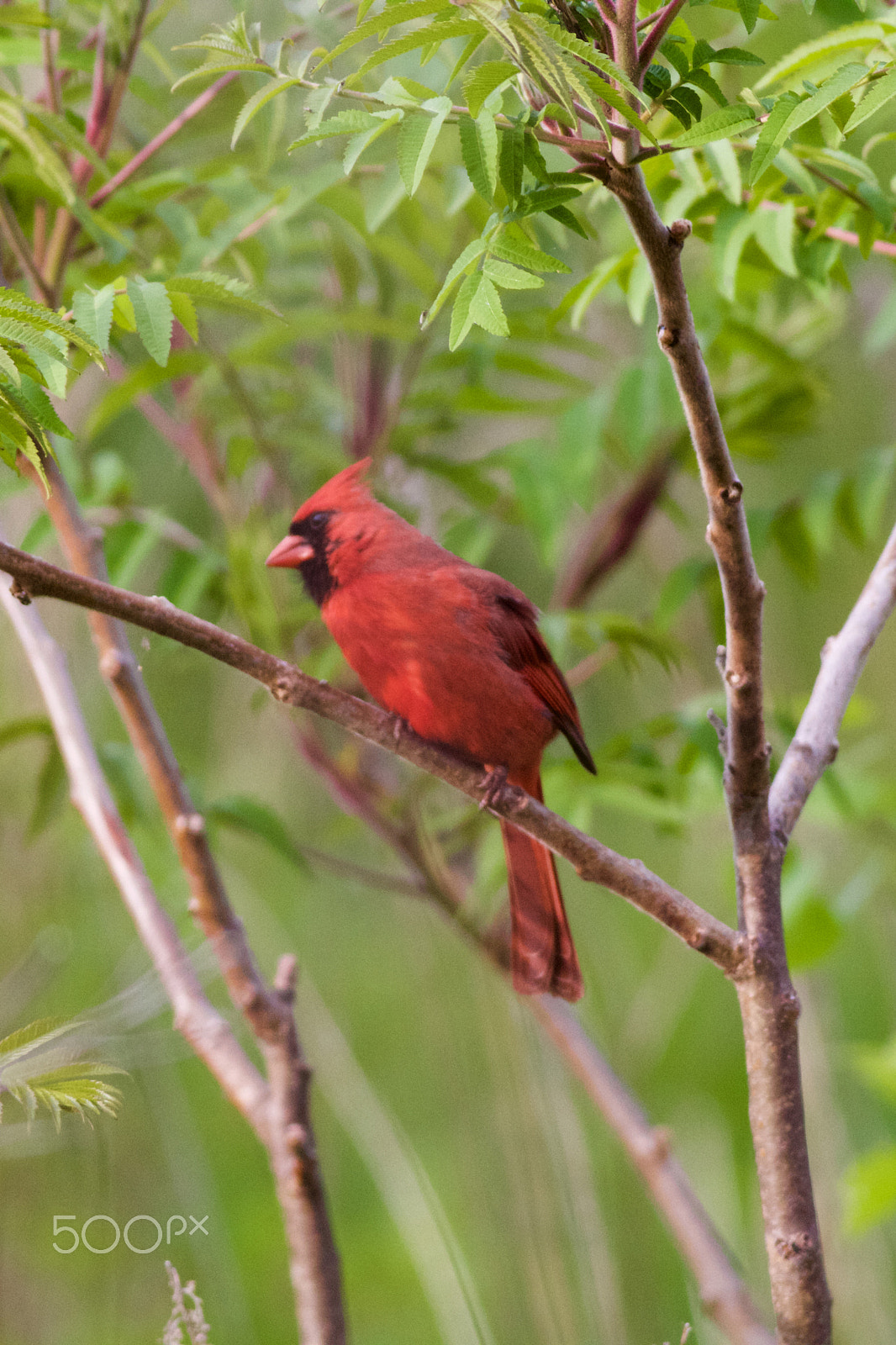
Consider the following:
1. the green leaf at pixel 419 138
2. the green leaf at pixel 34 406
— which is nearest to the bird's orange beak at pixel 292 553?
the green leaf at pixel 34 406

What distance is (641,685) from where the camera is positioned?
2670 mm

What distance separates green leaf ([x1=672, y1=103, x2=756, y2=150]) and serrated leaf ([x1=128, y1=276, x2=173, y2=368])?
1.32 ft

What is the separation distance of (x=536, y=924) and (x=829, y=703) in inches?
18.0

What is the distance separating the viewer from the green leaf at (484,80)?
2.48 ft

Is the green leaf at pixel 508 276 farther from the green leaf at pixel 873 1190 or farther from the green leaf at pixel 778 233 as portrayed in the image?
the green leaf at pixel 873 1190

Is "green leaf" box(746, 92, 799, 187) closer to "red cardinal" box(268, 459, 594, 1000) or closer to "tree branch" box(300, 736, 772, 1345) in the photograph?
"red cardinal" box(268, 459, 594, 1000)

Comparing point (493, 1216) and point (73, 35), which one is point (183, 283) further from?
point (493, 1216)

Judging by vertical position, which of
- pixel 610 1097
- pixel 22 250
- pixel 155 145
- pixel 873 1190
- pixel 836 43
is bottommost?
pixel 873 1190

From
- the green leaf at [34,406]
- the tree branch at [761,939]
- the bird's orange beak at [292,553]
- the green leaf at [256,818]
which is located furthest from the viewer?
the green leaf at [256,818]

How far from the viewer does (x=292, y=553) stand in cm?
152

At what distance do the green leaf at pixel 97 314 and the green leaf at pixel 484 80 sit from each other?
34 centimetres

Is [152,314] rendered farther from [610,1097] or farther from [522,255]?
[610,1097]

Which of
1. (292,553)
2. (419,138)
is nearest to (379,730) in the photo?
(419,138)

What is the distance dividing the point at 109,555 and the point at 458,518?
60 centimetres
